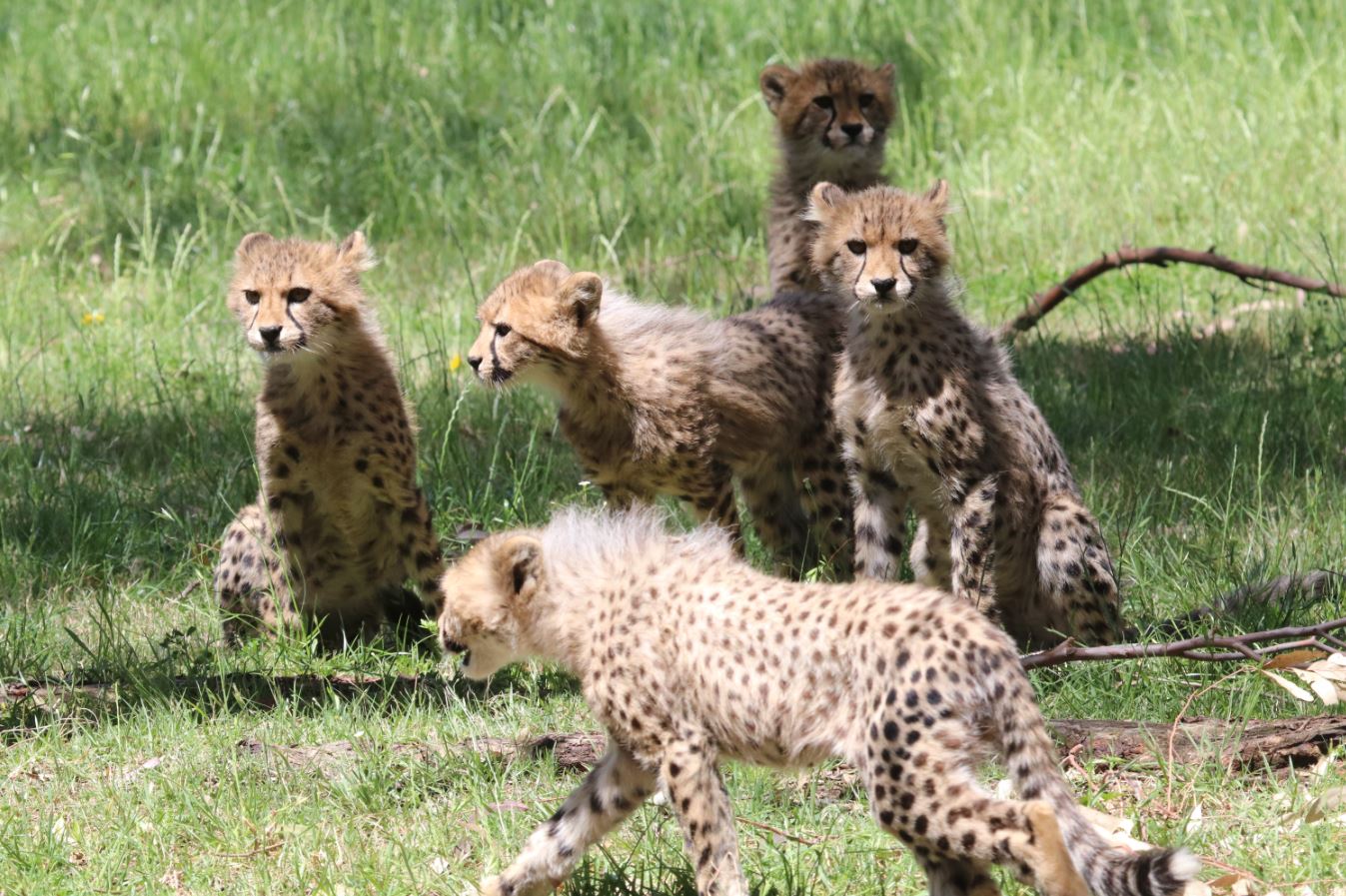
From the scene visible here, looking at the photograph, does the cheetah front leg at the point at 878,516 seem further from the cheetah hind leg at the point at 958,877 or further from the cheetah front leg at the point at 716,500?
the cheetah hind leg at the point at 958,877

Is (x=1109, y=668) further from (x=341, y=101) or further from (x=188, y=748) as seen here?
(x=341, y=101)

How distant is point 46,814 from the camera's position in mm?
3594

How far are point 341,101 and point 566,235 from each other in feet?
5.60

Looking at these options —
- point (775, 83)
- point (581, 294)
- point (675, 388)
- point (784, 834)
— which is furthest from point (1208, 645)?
point (775, 83)

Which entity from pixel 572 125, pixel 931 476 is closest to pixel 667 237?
pixel 572 125

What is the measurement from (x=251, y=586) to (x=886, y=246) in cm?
201

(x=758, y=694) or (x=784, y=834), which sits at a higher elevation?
(x=758, y=694)

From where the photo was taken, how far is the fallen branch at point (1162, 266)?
5.68 m

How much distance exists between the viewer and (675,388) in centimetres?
471

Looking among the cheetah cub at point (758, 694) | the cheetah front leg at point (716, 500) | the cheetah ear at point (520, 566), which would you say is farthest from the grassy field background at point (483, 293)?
the cheetah front leg at point (716, 500)

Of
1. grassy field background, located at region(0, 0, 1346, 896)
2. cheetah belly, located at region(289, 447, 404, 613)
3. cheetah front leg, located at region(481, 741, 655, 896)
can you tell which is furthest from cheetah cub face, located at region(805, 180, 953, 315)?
cheetah front leg, located at region(481, 741, 655, 896)

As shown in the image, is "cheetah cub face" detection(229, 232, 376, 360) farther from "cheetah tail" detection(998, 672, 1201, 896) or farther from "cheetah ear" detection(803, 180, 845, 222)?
"cheetah tail" detection(998, 672, 1201, 896)

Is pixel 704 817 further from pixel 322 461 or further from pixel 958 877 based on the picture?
pixel 322 461

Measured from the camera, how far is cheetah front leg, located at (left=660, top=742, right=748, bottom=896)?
116 inches
